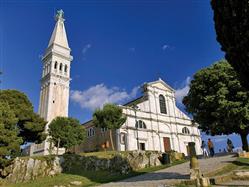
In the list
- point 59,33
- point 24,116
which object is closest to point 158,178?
point 24,116

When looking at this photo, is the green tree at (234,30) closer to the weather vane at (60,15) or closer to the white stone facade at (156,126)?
the white stone facade at (156,126)

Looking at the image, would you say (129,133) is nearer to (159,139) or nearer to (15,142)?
(159,139)

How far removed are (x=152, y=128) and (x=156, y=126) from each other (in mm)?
1244

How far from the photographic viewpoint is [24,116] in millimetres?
30141

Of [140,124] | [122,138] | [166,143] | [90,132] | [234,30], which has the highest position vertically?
[140,124]

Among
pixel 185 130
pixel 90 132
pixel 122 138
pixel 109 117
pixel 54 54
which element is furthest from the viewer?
pixel 54 54

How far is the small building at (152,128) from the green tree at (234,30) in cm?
3008

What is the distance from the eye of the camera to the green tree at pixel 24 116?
98.4 feet

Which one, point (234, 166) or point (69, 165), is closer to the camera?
point (234, 166)

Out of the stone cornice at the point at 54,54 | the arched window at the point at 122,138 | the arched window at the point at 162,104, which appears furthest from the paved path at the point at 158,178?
the stone cornice at the point at 54,54

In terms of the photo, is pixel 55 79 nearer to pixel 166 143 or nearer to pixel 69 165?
pixel 166 143

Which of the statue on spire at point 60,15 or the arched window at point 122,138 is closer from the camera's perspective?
the arched window at point 122,138

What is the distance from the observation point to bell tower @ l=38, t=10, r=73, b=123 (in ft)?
170

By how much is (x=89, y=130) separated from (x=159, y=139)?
13536mm
